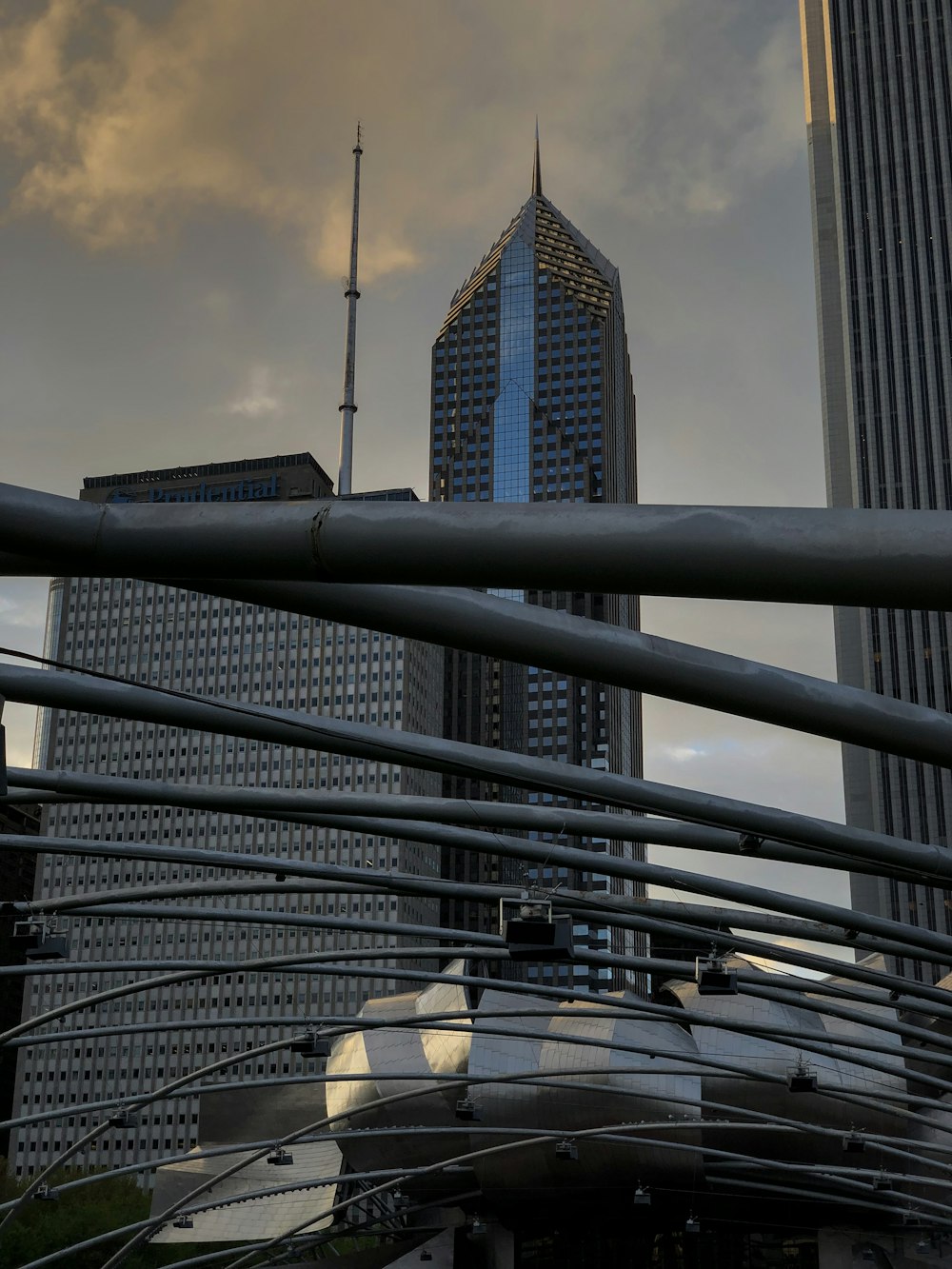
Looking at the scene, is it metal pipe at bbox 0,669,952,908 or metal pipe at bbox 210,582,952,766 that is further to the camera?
metal pipe at bbox 0,669,952,908

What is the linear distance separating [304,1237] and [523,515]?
2137 inches

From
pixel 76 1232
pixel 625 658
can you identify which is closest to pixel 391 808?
pixel 625 658

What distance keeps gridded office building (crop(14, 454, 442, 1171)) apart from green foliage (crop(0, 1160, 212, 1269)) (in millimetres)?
68779

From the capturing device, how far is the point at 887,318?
135m

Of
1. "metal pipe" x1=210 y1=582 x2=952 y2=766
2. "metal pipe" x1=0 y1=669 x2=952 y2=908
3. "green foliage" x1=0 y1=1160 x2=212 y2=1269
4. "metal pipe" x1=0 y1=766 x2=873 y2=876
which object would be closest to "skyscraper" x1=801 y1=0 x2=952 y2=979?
"green foliage" x1=0 y1=1160 x2=212 y2=1269

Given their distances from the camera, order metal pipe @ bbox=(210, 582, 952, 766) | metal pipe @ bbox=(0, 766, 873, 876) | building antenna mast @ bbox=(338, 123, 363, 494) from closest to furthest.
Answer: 1. metal pipe @ bbox=(210, 582, 952, 766)
2. building antenna mast @ bbox=(338, 123, 363, 494)
3. metal pipe @ bbox=(0, 766, 873, 876)

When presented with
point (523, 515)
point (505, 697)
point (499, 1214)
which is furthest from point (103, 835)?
point (523, 515)

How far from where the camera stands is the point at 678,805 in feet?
62.6

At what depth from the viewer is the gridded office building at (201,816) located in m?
163

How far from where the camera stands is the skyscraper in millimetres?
125562

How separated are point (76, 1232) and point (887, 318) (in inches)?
3981

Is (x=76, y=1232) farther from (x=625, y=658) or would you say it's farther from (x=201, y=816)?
(x=201, y=816)

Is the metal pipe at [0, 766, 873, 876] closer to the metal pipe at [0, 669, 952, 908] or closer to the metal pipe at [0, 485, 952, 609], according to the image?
the metal pipe at [0, 669, 952, 908]

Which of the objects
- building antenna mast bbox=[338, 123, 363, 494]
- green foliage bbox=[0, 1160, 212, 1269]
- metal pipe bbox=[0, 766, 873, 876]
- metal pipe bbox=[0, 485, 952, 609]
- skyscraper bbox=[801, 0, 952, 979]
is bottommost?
green foliage bbox=[0, 1160, 212, 1269]
